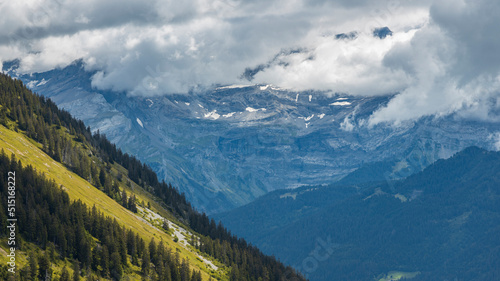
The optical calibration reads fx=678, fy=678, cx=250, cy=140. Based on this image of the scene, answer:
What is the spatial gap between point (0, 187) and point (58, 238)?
23005 mm

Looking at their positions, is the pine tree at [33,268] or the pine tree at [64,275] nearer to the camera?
the pine tree at [33,268]

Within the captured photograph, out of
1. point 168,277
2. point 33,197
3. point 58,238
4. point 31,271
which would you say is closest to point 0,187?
point 33,197

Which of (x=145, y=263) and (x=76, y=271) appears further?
(x=145, y=263)

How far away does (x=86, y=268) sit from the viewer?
168m

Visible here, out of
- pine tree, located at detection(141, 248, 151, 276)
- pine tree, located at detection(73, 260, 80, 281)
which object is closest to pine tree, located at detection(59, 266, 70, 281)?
pine tree, located at detection(73, 260, 80, 281)

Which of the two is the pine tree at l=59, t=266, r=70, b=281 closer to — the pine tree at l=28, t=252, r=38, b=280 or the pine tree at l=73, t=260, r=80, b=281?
the pine tree at l=73, t=260, r=80, b=281

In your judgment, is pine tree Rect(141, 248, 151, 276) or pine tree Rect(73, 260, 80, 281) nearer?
pine tree Rect(73, 260, 80, 281)

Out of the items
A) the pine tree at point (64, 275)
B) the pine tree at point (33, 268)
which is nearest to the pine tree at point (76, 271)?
the pine tree at point (64, 275)

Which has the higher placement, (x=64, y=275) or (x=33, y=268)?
(x=33, y=268)

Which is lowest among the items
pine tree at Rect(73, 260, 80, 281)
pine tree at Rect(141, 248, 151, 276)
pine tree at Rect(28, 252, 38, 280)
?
pine tree at Rect(141, 248, 151, 276)

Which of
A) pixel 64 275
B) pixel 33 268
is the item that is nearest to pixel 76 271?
pixel 64 275

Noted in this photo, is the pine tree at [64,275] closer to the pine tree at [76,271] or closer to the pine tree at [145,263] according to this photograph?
the pine tree at [76,271]

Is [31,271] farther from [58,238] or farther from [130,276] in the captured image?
[130,276]

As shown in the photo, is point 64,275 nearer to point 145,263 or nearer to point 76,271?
point 76,271
